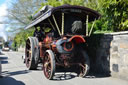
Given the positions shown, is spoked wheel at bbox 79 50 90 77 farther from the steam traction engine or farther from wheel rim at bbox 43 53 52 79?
wheel rim at bbox 43 53 52 79

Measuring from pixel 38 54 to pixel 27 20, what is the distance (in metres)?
19.9

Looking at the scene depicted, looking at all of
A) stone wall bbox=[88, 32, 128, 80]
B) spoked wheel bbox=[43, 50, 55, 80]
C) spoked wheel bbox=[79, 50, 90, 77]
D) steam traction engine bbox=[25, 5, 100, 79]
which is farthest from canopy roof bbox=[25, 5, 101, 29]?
spoked wheel bbox=[79, 50, 90, 77]

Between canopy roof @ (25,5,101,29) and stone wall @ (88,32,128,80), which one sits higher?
canopy roof @ (25,5,101,29)

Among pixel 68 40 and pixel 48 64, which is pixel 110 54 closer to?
pixel 68 40

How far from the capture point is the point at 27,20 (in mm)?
27547

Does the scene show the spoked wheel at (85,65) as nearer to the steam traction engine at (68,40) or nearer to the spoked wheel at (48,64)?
the steam traction engine at (68,40)

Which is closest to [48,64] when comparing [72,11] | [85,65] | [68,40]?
[68,40]

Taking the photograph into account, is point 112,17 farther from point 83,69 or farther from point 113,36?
point 83,69

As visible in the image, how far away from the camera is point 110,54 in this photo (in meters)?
7.34

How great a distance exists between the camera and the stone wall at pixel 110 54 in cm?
Answer: 662

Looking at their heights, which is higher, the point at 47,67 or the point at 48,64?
the point at 48,64

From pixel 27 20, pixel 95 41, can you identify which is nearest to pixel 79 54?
pixel 95 41

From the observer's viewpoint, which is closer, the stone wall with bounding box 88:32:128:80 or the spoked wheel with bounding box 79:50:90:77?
the stone wall with bounding box 88:32:128:80

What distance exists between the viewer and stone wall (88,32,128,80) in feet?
21.7
